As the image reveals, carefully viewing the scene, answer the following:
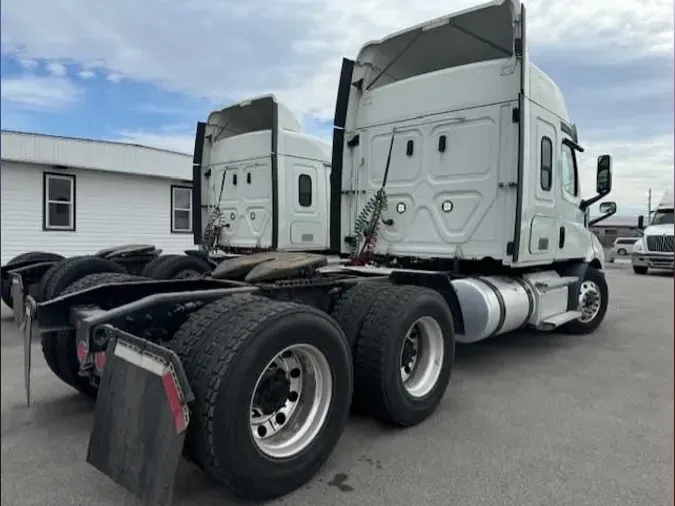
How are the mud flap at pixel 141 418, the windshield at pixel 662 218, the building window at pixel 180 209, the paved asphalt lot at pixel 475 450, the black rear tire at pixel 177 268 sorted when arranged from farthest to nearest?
the windshield at pixel 662 218 → the building window at pixel 180 209 → the black rear tire at pixel 177 268 → the paved asphalt lot at pixel 475 450 → the mud flap at pixel 141 418

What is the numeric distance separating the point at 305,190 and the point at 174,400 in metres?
6.39

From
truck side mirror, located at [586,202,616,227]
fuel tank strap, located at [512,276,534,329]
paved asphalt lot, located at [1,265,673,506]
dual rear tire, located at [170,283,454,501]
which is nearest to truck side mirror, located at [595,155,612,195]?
truck side mirror, located at [586,202,616,227]

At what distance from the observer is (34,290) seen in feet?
19.8

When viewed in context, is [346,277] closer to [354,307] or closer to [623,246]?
[354,307]

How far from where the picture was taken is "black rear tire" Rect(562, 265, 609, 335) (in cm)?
739

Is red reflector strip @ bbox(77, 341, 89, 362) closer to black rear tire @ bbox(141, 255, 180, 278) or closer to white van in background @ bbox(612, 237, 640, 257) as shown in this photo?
black rear tire @ bbox(141, 255, 180, 278)

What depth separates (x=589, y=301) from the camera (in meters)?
7.48

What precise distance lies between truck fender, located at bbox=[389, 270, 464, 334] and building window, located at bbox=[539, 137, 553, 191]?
1786 millimetres

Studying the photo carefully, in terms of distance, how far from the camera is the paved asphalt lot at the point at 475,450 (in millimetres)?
2830

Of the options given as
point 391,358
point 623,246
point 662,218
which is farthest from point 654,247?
point 391,358

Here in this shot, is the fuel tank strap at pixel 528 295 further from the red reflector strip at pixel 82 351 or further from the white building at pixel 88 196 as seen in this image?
the white building at pixel 88 196

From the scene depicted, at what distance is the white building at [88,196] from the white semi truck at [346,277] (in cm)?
605

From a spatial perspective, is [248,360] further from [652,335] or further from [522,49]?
[652,335]

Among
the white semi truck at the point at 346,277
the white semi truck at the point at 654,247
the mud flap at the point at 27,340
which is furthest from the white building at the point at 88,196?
the white semi truck at the point at 654,247
